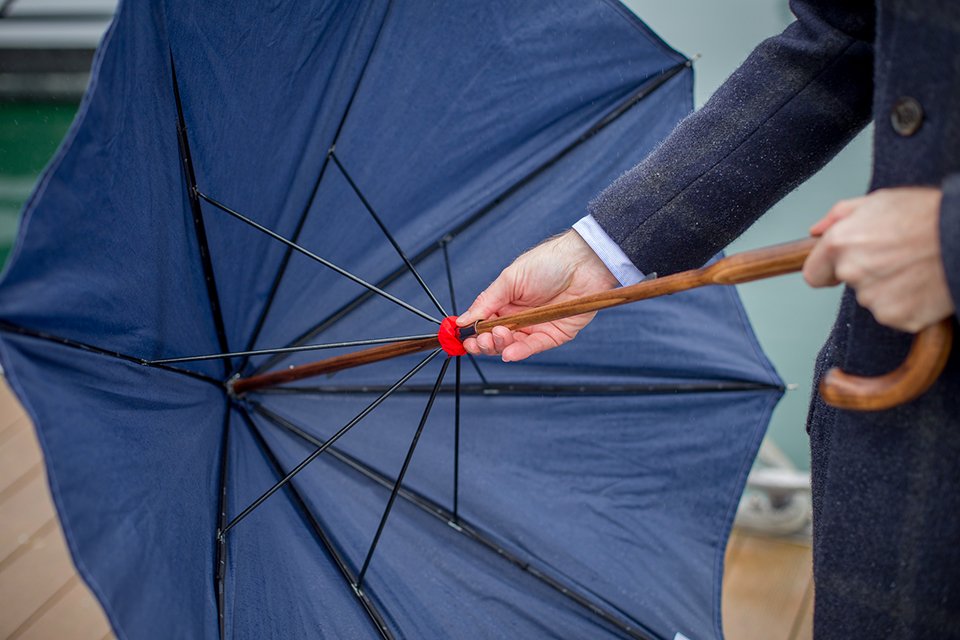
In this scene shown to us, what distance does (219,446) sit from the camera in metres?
1.06

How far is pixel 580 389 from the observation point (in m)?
1.27

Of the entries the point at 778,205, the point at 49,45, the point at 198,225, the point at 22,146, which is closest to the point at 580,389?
the point at 198,225

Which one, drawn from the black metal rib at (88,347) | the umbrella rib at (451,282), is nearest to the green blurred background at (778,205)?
the umbrella rib at (451,282)

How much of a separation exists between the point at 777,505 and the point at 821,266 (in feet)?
4.44

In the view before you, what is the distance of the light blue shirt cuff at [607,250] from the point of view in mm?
901

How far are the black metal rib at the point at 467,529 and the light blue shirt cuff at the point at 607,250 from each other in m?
0.45

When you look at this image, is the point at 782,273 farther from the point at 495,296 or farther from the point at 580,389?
the point at 580,389

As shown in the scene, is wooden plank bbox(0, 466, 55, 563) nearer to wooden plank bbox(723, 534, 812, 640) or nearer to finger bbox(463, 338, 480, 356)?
finger bbox(463, 338, 480, 356)

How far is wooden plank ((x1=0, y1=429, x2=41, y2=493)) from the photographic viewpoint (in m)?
1.72

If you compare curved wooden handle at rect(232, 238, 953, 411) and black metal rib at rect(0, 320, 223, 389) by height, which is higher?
black metal rib at rect(0, 320, 223, 389)

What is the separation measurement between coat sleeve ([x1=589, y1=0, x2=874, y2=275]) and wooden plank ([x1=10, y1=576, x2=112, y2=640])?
3.96 ft

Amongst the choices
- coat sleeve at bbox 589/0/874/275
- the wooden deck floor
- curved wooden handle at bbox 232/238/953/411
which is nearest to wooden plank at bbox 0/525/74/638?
the wooden deck floor

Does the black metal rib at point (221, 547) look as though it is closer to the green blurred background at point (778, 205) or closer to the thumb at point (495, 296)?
the thumb at point (495, 296)

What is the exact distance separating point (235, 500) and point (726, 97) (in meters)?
0.73
